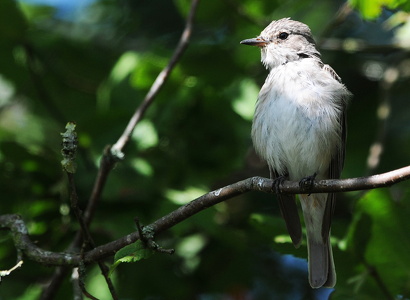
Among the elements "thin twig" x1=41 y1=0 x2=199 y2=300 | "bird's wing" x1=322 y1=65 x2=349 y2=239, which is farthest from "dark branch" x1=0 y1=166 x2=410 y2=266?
"bird's wing" x1=322 y1=65 x2=349 y2=239

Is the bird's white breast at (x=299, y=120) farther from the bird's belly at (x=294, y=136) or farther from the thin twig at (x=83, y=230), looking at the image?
the thin twig at (x=83, y=230)

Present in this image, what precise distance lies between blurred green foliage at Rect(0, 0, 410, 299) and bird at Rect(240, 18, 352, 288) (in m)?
0.23

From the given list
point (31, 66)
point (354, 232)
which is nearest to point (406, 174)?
point (354, 232)

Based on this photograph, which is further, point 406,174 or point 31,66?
point 31,66

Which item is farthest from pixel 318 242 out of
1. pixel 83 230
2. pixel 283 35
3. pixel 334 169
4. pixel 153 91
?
pixel 83 230

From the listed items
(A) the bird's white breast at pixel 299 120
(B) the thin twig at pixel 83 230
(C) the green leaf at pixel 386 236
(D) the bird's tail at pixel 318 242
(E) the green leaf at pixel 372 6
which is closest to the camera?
(B) the thin twig at pixel 83 230

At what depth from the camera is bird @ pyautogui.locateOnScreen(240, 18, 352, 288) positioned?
447cm

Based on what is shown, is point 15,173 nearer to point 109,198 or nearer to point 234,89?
point 109,198

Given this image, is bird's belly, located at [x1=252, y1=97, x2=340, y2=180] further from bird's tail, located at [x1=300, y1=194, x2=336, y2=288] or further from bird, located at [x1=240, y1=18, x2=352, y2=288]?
bird's tail, located at [x1=300, y1=194, x2=336, y2=288]

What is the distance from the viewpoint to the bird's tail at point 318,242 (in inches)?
173

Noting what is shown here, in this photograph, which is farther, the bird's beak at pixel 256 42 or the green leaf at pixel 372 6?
the bird's beak at pixel 256 42

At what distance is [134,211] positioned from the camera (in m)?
4.58

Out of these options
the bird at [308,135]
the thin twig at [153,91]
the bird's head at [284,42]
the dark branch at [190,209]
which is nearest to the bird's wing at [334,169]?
the bird at [308,135]

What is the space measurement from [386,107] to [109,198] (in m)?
2.29
